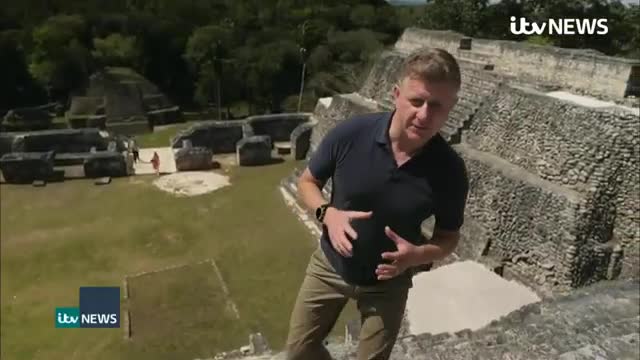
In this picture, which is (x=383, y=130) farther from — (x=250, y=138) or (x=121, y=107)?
(x=121, y=107)

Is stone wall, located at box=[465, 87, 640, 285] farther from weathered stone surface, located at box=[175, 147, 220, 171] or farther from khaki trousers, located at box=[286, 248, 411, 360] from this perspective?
weathered stone surface, located at box=[175, 147, 220, 171]

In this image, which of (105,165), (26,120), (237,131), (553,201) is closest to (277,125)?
(237,131)

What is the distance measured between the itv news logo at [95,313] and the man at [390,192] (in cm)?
647

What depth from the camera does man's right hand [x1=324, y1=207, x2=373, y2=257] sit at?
250 cm

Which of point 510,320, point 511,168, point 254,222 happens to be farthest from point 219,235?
point 510,320

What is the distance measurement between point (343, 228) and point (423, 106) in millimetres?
633

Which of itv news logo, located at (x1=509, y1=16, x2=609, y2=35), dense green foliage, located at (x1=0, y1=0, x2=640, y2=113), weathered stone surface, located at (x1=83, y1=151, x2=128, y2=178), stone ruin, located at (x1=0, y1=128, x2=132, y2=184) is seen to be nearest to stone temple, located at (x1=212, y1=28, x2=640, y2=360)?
itv news logo, located at (x1=509, y1=16, x2=609, y2=35)

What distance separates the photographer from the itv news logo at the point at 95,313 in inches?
332

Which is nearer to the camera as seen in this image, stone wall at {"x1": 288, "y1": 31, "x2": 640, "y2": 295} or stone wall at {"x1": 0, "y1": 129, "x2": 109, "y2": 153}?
stone wall at {"x1": 288, "y1": 31, "x2": 640, "y2": 295}

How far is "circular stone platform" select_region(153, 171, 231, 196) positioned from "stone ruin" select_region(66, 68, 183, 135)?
663cm

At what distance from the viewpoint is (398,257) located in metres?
2.53

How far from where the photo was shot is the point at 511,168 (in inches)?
449

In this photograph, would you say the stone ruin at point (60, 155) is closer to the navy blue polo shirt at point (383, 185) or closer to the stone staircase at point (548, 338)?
the stone staircase at point (548, 338)

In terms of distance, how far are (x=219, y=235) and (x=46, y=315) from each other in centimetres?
443
